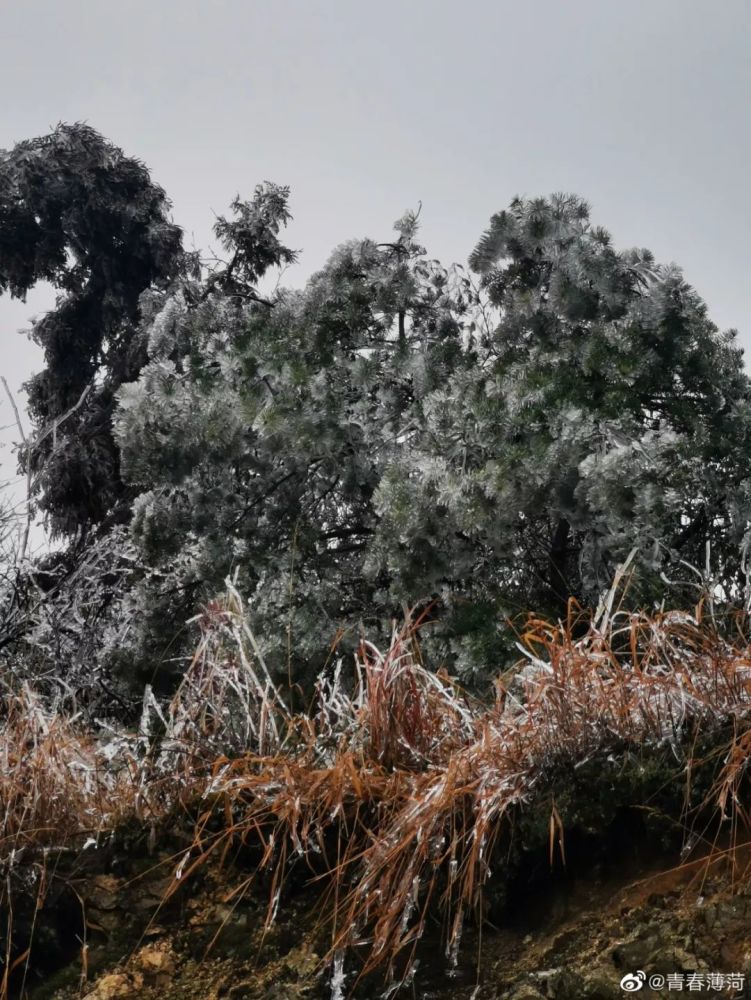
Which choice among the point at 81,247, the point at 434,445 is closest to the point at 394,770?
the point at 434,445

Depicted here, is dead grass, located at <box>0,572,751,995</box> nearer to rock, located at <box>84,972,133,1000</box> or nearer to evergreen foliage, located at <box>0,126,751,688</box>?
rock, located at <box>84,972,133,1000</box>

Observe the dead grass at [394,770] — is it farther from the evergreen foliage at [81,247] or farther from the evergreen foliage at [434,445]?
the evergreen foliage at [81,247]

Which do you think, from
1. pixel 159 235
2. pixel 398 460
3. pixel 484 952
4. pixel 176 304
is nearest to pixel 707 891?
pixel 484 952

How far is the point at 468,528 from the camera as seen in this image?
24.6ft

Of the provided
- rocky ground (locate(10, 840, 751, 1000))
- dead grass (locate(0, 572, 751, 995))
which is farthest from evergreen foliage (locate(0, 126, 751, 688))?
rocky ground (locate(10, 840, 751, 1000))

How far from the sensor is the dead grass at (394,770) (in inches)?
104

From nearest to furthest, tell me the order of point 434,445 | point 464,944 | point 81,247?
1. point 464,944
2. point 434,445
3. point 81,247

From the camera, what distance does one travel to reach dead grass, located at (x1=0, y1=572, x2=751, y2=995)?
8.68 ft

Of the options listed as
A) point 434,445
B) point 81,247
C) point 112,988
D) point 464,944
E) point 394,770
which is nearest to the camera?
point 464,944

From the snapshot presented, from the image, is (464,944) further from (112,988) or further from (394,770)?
(112,988)

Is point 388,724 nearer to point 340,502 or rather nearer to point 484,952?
point 484,952

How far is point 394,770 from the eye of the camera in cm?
291

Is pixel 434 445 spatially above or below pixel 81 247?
below

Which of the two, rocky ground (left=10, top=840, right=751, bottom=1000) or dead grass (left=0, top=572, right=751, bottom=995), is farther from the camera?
dead grass (left=0, top=572, right=751, bottom=995)
